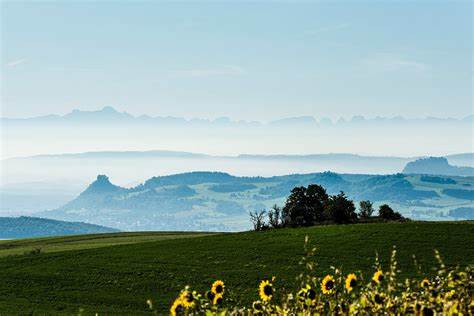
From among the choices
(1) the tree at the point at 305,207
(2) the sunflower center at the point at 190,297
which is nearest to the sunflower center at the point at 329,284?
(2) the sunflower center at the point at 190,297

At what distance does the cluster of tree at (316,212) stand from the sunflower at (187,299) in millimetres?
Answer: 72748

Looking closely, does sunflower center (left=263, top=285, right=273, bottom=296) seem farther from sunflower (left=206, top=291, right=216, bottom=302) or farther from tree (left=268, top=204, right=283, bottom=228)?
tree (left=268, top=204, right=283, bottom=228)

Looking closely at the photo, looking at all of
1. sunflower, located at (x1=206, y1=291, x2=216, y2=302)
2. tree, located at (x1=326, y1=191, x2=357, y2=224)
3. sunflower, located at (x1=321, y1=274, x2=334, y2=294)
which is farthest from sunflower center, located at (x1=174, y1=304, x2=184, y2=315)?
tree, located at (x1=326, y1=191, x2=357, y2=224)

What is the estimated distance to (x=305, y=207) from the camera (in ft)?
301

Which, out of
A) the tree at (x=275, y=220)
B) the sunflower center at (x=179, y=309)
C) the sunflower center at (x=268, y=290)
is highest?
the sunflower center at (x=268, y=290)

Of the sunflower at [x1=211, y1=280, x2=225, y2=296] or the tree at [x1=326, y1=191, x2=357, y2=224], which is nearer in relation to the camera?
the sunflower at [x1=211, y1=280, x2=225, y2=296]

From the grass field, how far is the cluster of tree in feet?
46.0

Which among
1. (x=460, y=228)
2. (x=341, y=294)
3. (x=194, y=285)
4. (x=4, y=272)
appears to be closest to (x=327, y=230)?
(x=460, y=228)

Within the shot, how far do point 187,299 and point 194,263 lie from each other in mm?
50021

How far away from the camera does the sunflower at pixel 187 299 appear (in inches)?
364

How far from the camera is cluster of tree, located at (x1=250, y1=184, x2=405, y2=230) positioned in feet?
282

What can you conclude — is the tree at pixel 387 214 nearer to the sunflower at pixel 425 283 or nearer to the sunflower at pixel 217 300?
the sunflower at pixel 425 283

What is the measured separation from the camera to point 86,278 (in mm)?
56062

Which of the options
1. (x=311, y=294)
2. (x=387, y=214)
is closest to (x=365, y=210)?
(x=387, y=214)
